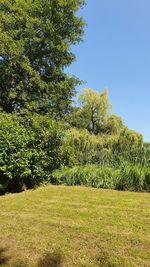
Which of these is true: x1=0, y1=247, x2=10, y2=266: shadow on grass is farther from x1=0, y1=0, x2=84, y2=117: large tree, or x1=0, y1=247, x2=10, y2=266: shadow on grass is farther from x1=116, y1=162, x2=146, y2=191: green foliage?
x1=0, y1=0, x2=84, y2=117: large tree

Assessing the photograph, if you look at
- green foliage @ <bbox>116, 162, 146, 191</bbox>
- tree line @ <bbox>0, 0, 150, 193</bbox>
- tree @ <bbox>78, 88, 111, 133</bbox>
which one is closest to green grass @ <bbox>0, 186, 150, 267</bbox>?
green foliage @ <bbox>116, 162, 146, 191</bbox>

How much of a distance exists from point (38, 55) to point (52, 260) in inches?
612

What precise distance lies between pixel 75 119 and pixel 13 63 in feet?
19.4

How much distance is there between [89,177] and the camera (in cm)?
909

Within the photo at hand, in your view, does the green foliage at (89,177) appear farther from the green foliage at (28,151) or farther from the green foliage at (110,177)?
the green foliage at (28,151)

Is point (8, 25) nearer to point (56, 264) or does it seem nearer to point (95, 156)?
point (95, 156)

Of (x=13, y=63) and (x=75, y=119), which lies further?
(x=75, y=119)

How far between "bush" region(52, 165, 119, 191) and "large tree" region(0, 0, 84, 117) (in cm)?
730

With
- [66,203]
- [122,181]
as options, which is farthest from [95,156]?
[66,203]

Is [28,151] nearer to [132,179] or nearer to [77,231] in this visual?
[132,179]

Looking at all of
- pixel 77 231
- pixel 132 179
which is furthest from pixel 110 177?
pixel 77 231

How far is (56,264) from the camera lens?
12.6 ft

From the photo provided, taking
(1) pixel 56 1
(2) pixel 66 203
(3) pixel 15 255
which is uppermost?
(1) pixel 56 1

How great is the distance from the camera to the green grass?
394cm
